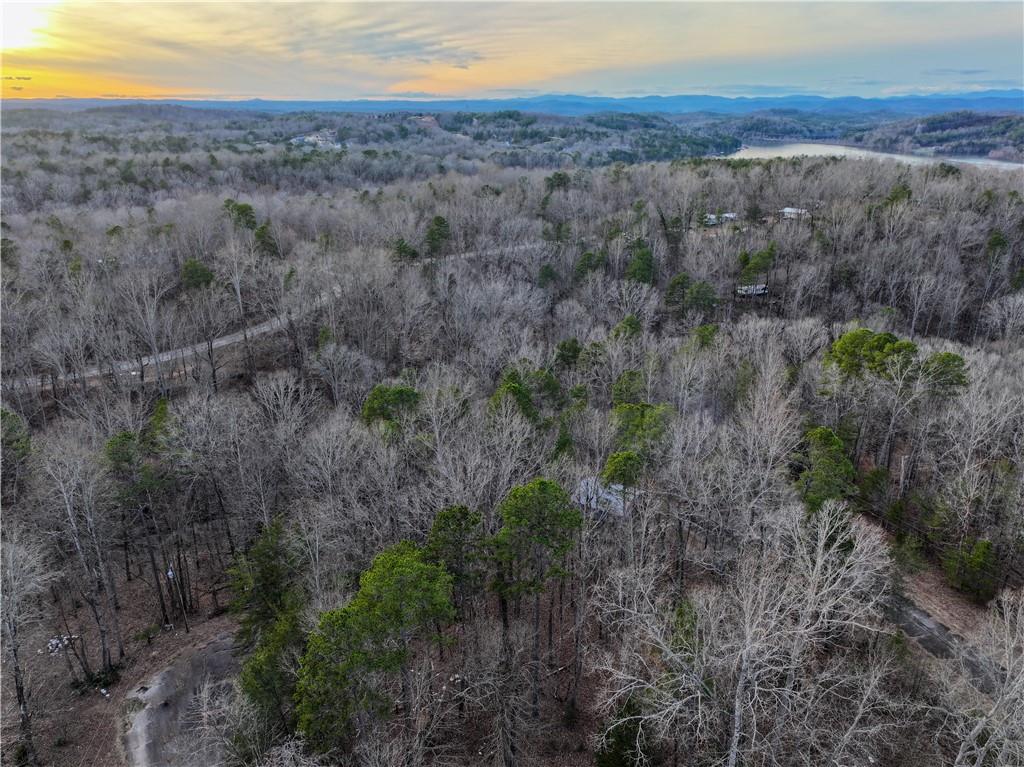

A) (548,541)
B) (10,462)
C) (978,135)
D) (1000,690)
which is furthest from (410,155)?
(978,135)

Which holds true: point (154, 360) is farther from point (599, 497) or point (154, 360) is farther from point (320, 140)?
point (320, 140)

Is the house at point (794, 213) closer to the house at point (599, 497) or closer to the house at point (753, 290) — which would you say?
the house at point (753, 290)

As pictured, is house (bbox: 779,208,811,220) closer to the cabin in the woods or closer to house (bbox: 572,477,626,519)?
the cabin in the woods

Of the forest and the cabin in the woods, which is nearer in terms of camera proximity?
the forest

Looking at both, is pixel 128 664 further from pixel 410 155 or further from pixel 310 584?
pixel 410 155

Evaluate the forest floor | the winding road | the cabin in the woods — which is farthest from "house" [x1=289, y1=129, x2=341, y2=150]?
the forest floor

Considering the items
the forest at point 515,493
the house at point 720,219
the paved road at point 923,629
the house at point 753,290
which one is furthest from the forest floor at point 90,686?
the house at point 720,219
